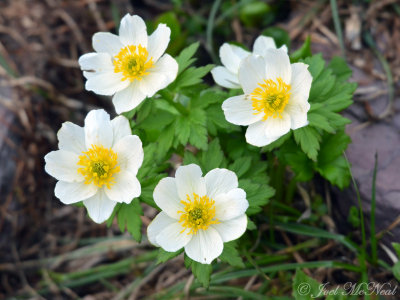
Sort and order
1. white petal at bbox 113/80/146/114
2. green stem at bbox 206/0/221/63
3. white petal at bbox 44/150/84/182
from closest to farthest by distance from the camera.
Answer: white petal at bbox 44/150/84/182
white petal at bbox 113/80/146/114
green stem at bbox 206/0/221/63

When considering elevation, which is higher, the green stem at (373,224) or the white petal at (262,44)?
the white petal at (262,44)

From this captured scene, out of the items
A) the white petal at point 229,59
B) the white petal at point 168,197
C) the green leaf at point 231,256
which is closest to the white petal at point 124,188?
the white petal at point 168,197

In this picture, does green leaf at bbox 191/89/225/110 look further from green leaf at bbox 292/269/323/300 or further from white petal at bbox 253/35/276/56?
green leaf at bbox 292/269/323/300

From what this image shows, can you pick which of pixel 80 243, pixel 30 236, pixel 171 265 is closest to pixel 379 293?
pixel 171 265

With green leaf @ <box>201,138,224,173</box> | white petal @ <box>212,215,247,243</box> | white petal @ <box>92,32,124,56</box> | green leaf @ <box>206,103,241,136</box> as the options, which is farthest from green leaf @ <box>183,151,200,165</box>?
white petal @ <box>92,32,124,56</box>

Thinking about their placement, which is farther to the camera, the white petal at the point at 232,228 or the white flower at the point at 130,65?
the white flower at the point at 130,65

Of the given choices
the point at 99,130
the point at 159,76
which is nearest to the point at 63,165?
the point at 99,130

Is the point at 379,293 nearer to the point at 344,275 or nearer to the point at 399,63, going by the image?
the point at 344,275

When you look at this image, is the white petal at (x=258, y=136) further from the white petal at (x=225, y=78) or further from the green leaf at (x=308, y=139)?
the white petal at (x=225, y=78)
